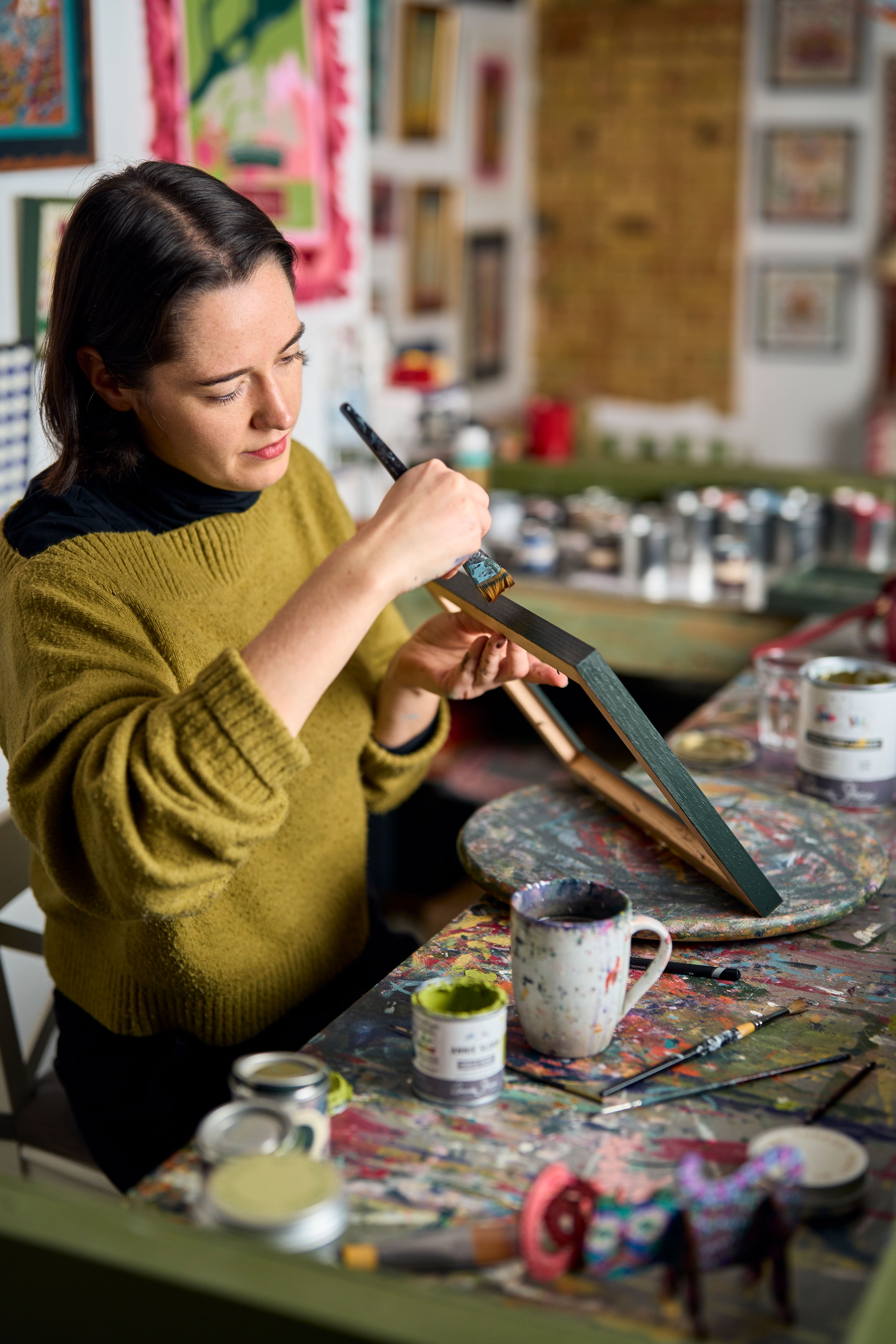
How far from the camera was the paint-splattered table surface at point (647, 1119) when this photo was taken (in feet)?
2.55

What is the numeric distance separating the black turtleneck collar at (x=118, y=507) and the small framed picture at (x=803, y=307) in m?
4.30

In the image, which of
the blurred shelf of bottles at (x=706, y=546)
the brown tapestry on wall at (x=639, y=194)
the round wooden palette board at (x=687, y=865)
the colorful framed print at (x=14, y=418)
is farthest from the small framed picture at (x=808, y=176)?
the round wooden palette board at (x=687, y=865)

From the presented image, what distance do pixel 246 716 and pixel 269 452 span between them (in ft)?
1.12

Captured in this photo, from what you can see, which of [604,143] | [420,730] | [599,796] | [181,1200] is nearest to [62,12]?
[420,730]

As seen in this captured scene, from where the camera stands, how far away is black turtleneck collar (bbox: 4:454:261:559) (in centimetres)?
123

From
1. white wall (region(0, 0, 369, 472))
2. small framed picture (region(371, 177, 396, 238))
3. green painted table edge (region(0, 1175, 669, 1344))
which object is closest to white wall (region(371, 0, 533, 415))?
small framed picture (region(371, 177, 396, 238))

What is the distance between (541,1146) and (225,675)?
0.39 meters

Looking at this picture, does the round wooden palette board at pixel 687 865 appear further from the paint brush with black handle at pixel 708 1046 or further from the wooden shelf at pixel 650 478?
the wooden shelf at pixel 650 478

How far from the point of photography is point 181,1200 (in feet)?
2.78

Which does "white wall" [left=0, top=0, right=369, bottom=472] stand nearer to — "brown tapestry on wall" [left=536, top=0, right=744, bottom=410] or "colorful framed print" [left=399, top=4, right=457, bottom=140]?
"colorful framed print" [left=399, top=4, right=457, bottom=140]

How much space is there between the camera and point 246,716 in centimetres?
99

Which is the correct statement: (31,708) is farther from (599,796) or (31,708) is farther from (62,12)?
(62,12)

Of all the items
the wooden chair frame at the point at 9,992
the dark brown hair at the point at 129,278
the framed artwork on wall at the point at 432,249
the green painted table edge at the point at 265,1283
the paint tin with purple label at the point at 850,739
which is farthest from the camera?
the framed artwork on wall at the point at 432,249

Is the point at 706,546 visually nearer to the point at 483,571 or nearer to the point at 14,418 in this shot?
the point at 14,418
